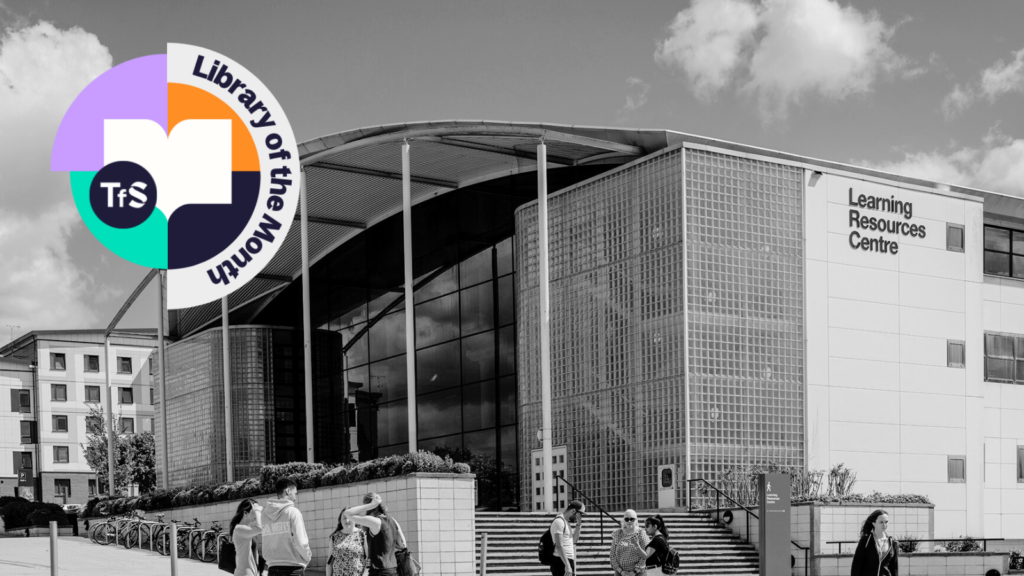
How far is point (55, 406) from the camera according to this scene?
74.6m

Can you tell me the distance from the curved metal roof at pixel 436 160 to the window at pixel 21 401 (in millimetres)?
42638

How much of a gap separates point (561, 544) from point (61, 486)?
6687 centimetres

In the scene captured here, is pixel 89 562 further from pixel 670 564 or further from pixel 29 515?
pixel 29 515

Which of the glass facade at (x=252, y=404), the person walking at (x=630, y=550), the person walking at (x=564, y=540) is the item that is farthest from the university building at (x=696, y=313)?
the person walking at (x=630, y=550)

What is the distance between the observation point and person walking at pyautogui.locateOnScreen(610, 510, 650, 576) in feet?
41.3

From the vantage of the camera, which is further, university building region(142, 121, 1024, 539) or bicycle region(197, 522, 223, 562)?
Result: university building region(142, 121, 1024, 539)

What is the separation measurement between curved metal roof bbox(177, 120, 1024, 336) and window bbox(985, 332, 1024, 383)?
129 inches

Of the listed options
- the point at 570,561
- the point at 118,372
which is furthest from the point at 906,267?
the point at 118,372

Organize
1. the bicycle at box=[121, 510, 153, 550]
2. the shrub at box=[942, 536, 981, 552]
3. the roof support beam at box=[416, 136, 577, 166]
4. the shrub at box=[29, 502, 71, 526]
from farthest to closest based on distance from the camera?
the shrub at box=[29, 502, 71, 526], the bicycle at box=[121, 510, 153, 550], the roof support beam at box=[416, 136, 577, 166], the shrub at box=[942, 536, 981, 552]

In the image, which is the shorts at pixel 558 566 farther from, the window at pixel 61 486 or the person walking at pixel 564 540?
the window at pixel 61 486

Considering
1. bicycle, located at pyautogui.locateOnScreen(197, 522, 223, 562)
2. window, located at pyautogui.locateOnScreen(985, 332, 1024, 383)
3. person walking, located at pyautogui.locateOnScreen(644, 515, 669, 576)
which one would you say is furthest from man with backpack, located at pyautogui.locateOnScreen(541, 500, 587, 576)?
window, located at pyautogui.locateOnScreen(985, 332, 1024, 383)

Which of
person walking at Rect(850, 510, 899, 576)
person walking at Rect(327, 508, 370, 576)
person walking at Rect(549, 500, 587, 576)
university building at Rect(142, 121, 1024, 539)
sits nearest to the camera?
person walking at Rect(327, 508, 370, 576)

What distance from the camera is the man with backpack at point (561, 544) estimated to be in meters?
13.7

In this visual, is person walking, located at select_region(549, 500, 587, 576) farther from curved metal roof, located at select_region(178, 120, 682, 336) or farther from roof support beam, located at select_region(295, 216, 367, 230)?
roof support beam, located at select_region(295, 216, 367, 230)
